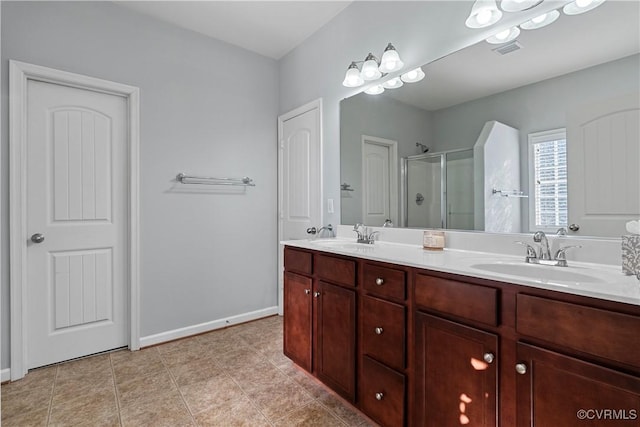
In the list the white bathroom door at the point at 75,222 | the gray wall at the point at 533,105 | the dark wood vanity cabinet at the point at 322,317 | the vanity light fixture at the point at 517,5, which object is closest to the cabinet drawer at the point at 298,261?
the dark wood vanity cabinet at the point at 322,317

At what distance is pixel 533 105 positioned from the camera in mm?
1488

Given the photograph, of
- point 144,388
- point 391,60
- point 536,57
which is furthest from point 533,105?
point 144,388

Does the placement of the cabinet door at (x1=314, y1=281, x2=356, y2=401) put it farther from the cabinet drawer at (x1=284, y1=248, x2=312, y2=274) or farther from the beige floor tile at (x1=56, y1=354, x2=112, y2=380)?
the beige floor tile at (x1=56, y1=354, x2=112, y2=380)

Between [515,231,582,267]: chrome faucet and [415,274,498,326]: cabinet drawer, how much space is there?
44 cm

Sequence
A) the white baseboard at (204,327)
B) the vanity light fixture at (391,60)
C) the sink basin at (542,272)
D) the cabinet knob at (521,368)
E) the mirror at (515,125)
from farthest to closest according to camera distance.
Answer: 1. the white baseboard at (204,327)
2. the vanity light fixture at (391,60)
3. the mirror at (515,125)
4. the sink basin at (542,272)
5. the cabinet knob at (521,368)

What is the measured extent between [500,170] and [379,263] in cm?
81

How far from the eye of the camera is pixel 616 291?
83cm

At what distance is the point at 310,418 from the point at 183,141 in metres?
2.30

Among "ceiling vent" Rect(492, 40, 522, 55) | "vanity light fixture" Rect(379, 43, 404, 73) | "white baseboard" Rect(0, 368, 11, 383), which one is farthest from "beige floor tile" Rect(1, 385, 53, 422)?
"ceiling vent" Rect(492, 40, 522, 55)

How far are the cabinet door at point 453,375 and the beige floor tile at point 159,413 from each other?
1202mm

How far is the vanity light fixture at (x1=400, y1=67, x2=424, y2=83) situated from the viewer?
1.95 metres

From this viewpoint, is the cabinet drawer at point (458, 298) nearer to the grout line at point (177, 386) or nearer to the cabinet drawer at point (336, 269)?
the cabinet drawer at point (336, 269)

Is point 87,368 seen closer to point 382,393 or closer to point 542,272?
point 382,393

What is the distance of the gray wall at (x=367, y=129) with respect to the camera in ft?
6.64
